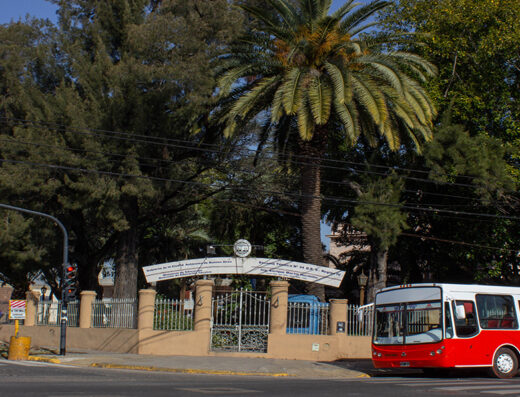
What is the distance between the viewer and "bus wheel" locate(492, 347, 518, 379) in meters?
17.2

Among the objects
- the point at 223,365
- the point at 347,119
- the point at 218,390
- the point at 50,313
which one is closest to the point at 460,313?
the point at 223,365

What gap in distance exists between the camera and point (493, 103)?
29.9 metres

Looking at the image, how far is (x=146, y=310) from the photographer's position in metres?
22.8

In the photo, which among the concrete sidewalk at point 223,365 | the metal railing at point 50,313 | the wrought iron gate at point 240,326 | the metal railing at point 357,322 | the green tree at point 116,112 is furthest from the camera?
the metal railing at point 50,313

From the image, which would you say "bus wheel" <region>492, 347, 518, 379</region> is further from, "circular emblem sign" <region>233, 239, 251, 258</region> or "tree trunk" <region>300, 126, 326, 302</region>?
"circular emblem sign" <region>233, 239, 251, 258</region>

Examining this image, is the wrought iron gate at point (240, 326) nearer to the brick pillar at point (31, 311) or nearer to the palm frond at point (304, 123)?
the palm frond at point (304, 123)

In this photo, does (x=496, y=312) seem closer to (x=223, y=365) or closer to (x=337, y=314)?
(x=337, y=314)

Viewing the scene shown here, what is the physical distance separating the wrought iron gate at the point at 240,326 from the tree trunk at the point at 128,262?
779cm

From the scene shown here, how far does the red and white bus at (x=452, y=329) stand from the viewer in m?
16.8

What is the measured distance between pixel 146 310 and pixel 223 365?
183 inches

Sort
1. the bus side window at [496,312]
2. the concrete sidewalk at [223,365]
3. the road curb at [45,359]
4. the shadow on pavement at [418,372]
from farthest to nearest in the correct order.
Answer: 1. the road curb at [45,359]
2. the shadow on pavement at [418,372]
3. the concrete sidewalk at [223,365]
4. the bus side window at [496,312]

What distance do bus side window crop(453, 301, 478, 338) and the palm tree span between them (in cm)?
772

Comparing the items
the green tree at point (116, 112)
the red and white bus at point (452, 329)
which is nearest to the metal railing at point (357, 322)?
the red and white bus at point (452, 329)

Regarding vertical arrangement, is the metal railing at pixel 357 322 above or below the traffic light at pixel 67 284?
below
